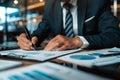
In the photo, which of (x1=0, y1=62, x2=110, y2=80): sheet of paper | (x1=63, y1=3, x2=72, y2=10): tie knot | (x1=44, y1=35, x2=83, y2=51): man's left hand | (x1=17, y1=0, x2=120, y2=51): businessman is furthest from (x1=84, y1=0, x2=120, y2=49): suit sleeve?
(x1=0, y1=62, x2=110, y2=80): sheet of paper

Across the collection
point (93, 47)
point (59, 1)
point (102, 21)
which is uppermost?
point (59, 1)

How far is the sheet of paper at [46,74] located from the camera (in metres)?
0.49

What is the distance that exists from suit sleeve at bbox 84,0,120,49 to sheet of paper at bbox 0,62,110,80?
559mm

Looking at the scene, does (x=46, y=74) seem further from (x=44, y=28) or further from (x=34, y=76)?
(x=44, y=28)

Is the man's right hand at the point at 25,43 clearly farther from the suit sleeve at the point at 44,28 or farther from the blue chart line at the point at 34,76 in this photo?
the blue chart line at the point at 34,76

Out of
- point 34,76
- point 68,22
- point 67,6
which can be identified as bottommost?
point 34,76

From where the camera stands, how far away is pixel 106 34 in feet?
4.10

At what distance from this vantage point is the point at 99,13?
1.45 m

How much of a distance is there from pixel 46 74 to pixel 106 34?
79 centimetres

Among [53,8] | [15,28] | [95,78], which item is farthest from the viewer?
[15,28]

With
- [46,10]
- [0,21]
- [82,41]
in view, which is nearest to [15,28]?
[0,21]

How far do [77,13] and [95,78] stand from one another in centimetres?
101

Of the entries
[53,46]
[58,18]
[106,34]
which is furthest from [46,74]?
[58,18]

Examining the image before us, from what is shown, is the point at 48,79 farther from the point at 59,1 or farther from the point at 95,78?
the point at 59,1
